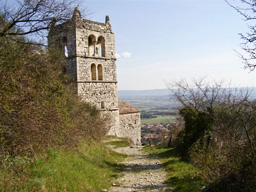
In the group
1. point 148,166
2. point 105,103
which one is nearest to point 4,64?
point 148,166

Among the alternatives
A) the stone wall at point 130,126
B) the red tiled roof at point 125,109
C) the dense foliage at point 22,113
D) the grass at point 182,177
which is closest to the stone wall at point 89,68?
the red tiled roof at point 125,109

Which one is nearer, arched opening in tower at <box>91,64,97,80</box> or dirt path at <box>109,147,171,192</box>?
dirt path at <box>109,147,171,192</box>

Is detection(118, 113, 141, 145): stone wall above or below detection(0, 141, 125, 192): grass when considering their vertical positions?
below

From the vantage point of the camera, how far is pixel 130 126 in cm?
2367

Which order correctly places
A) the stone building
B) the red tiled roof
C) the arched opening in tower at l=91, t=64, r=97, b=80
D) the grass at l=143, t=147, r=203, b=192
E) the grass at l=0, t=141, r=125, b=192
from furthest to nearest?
the red tiled roof → the arched opening in tower at l=91, t=64, r=97, b=80 → the stone building → the grass at l=143, t=147, r=203, b=192 → the grass at l=0, t=141, r=125, b=192

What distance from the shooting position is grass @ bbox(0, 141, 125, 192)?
4.61m

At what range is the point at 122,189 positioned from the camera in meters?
7.30

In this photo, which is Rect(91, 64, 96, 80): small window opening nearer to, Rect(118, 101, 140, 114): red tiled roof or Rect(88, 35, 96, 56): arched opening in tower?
Rect(88, 35, 96, 56): arched opening in tower

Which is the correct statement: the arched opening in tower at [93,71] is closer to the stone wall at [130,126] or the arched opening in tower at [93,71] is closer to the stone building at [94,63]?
the stone building at [94,63]

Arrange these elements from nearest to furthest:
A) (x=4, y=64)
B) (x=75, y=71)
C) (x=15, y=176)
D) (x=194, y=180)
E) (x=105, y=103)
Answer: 1. (x=15, y=176)
2. (x=4, y=64)
3. (x=194, y=180)
4. (x=75, y=71)
5. (x=105, y=103)

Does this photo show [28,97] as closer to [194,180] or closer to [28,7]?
[28,7]

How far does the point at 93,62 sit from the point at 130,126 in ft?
26.6

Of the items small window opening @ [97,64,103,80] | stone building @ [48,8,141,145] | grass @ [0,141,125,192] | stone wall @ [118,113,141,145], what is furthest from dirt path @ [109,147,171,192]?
stone wall @ [118,113,141,145]

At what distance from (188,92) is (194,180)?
9.21m
